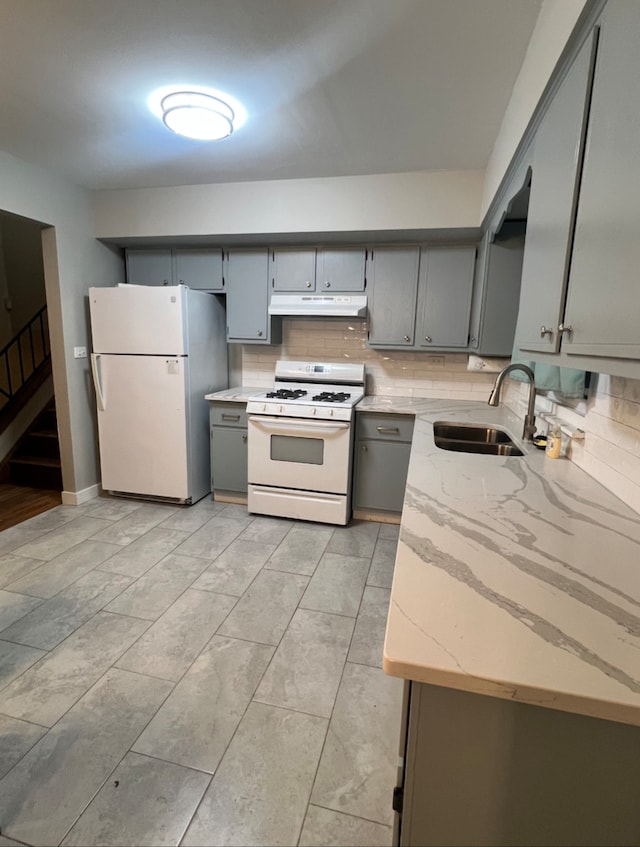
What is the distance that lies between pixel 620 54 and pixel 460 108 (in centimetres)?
137

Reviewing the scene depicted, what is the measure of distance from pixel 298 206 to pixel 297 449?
1771 millimetres

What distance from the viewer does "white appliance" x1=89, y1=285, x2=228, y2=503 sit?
3.13 meters

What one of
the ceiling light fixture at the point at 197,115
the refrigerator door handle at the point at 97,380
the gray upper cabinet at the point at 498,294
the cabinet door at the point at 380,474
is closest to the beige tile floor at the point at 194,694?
the cabinet door at the point at 380,474

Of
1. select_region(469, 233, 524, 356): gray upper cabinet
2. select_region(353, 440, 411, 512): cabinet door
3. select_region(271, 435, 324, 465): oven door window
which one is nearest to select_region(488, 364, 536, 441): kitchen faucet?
select_region(469, 233, 524, 356): gray upper cabinet

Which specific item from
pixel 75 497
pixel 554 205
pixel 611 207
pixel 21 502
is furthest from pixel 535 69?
pixel 21 502

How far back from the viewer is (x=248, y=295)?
11.2ft

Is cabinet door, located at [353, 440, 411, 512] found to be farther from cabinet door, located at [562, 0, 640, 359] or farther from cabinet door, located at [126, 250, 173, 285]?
cabinet door, located at [126, 250, 173, 285]

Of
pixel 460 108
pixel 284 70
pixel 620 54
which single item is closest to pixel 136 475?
pixel 284 70

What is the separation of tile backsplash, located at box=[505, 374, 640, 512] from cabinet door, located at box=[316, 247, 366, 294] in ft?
6.47

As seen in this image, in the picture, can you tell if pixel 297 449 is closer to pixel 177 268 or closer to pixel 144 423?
pixel 144 423

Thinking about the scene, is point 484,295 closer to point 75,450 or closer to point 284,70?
point 284,70

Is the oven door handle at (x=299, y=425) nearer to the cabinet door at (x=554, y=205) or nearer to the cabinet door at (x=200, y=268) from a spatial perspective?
the cabinet door at (x=200, y=268)

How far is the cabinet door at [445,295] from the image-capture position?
3027 mm

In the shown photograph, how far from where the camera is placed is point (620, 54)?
0.85m
